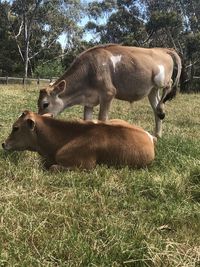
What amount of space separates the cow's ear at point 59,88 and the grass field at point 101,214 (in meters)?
2.15

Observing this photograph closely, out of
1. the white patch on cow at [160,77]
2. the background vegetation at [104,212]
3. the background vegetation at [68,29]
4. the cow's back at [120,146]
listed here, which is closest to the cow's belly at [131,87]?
the white patch on cow at [160,77]

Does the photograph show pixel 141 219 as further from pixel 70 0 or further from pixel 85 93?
pixel 70 0

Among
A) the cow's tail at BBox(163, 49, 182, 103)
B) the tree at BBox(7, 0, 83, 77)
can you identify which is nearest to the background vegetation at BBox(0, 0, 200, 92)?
the tree at BBox(7, 0, 83, 77)

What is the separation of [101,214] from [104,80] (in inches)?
193

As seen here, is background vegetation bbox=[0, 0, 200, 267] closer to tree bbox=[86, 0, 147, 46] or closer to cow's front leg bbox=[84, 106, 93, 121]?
cow's front leg bbox=[84, 106, 93, 121]

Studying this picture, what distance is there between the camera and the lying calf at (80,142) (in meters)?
6.85

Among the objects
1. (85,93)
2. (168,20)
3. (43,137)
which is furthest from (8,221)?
(168,20)

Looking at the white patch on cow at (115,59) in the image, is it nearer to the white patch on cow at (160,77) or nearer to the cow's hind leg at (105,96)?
the cow's hind leg at (105,96)

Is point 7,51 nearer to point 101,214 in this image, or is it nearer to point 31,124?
point 31,124

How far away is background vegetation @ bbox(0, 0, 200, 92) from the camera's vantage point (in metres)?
51.5

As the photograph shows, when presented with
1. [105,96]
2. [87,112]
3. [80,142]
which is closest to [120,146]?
[80,142]

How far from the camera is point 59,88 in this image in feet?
30.9

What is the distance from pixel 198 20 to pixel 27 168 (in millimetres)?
49342

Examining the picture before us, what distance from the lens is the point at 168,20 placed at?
48.9 m
